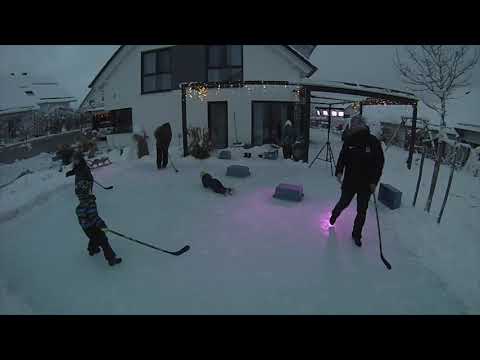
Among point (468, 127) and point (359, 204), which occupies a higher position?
point (468, 127)

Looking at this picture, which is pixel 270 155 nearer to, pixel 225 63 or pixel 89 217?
pixel 225 63

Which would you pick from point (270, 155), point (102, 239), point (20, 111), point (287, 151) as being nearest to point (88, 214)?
point (102, 239)

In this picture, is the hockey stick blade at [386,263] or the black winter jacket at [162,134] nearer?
the hockey stick blade at [386,263]

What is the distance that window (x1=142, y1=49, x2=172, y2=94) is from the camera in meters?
14.9

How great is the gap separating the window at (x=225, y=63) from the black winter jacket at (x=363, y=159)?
10.5m

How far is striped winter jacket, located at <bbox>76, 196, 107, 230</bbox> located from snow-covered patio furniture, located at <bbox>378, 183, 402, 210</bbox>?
558 centimetres

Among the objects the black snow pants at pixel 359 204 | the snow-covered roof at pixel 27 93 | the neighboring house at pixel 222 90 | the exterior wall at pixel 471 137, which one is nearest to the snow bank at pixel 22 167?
the neighboring house at pixel 222 90

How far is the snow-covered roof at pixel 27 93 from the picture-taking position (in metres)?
24.1

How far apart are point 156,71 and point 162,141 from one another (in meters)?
7.51

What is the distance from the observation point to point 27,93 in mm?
33062

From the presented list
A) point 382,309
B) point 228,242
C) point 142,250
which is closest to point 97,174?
point 142,250

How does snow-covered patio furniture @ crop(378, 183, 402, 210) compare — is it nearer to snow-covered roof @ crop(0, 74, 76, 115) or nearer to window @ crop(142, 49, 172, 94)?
window @ crop(142, 49, 172, 94)

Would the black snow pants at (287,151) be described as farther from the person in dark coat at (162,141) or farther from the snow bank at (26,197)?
the snow bank at (26,197)
